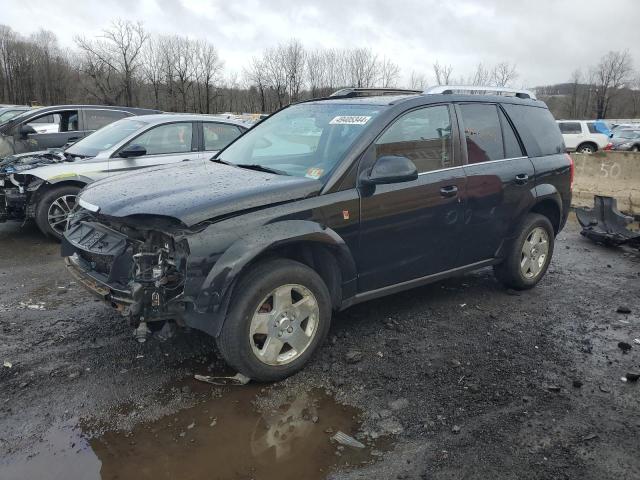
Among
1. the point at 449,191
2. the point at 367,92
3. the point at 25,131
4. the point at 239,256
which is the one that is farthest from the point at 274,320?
the point at 25,131

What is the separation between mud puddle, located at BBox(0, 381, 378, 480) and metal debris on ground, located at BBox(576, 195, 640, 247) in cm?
577

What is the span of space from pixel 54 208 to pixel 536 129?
6033 millimetres

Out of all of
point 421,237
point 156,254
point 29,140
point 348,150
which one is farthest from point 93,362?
point 29,140

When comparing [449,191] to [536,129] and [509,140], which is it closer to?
[509,140]

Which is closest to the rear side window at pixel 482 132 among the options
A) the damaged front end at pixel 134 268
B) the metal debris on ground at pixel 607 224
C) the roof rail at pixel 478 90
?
the roof rail at pixel 478 90

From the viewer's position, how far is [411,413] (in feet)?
10.2

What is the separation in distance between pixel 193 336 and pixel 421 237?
200cm

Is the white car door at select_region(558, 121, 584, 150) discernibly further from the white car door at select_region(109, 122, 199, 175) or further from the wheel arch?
the white car door at select_region(109, 122, 199, 175)

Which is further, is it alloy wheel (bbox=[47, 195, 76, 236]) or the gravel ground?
alloy wheel (bbox=[47, 195, 76, 236])

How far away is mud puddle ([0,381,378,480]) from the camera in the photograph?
259 cm

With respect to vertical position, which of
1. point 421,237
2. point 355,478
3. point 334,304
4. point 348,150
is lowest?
point 355,478

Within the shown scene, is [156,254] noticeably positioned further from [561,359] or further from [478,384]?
[561,359]

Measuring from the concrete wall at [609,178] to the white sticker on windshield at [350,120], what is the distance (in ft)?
26.2

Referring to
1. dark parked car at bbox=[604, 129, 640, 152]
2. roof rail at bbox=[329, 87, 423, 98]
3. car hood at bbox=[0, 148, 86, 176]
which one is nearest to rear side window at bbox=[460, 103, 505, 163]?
roof rail at bbox=[329, 87, 423, 98]
